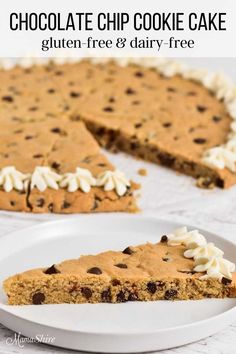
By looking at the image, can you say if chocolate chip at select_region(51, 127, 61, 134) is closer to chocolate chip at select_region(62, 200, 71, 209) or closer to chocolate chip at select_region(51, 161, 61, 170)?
chocolate chip at select_region(51, 161, 61, 170)

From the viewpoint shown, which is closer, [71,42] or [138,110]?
[138,110]

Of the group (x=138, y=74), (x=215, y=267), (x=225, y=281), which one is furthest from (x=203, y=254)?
(x=138, y=74)

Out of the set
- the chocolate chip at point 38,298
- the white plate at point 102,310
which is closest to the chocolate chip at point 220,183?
the white plate at point 102,310

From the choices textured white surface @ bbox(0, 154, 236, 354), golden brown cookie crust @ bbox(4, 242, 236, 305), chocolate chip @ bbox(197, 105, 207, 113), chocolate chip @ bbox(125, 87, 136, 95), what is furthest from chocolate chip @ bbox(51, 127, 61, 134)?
golden brown cookie crust @ bbox(4, 242, 236, 305)

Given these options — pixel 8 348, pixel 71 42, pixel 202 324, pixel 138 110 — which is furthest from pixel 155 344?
pixel 71 42

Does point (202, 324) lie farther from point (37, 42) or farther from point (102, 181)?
point (37, 42)

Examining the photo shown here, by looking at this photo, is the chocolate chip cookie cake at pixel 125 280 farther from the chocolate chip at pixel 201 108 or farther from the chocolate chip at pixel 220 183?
the chocolate chip at pixel 201 108
